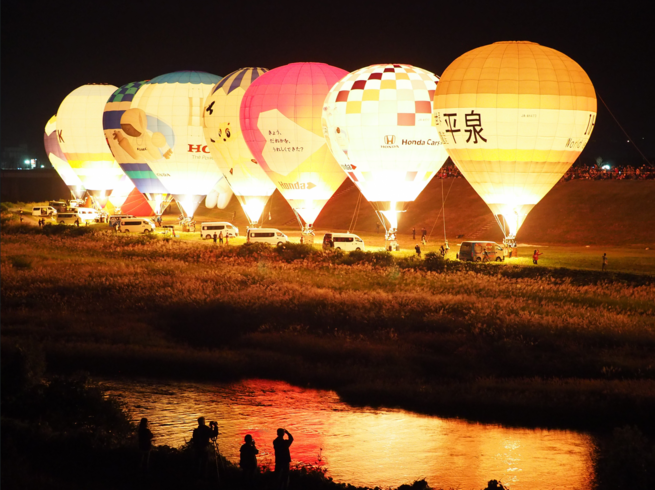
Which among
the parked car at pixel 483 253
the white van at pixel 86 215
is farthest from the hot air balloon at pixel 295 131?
the white van at pixel 86 215

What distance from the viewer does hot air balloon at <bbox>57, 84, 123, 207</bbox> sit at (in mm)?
65062

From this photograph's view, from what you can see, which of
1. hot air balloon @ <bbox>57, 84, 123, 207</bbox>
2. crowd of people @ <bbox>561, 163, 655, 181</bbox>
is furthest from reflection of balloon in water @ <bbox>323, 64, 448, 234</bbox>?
hot air balloon @ <bbox>57, 84, 123, 207</bbox>

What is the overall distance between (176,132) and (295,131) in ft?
41.3

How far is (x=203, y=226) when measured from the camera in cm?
4962

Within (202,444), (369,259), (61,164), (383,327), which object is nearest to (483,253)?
(369,259)

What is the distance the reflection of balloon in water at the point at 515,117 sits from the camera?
33.9 m

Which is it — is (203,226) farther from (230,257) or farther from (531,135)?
(531,135)

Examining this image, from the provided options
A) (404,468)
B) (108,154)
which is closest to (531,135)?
(404,468)

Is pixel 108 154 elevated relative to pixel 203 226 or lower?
elevated

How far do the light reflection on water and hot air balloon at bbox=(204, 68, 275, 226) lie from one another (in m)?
24.7

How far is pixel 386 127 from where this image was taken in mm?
37844

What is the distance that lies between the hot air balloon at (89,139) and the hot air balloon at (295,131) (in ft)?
83.1

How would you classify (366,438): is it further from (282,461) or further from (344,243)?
(344,243)

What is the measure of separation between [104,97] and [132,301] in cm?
3872
